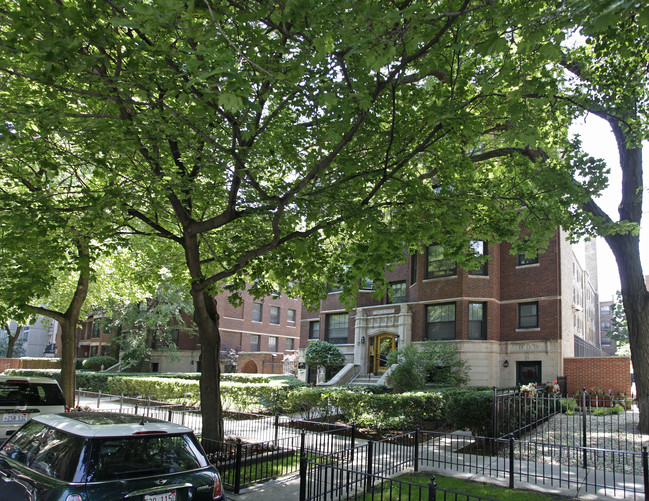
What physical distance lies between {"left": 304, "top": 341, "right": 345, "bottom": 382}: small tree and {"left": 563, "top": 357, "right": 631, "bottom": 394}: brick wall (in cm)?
1195

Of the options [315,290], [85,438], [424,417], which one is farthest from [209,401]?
[424,417]

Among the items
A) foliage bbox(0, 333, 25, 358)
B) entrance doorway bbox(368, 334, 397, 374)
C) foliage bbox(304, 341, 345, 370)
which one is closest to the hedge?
entrance doorway bbox(368, 334, 397, 374)

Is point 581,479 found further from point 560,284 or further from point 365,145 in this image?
point 560,284

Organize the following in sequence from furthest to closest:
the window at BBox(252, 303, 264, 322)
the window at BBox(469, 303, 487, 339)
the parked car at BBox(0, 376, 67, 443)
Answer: the window at BBox(252, 303, 264, 322)
the window at BBox(469, 303, 487, 339)
the parked car at BBox(0, 376, 67, 443)

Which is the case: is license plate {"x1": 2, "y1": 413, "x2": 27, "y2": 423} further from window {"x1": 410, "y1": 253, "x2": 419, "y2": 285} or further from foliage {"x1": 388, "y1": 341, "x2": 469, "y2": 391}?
window {"x1": 410, "y1": 253, "x2": 419, "y2": 285}

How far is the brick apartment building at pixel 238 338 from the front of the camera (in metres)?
40.8

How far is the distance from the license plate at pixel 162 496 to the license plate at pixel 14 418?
223 inches

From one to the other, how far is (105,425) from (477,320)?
22395 millimetres

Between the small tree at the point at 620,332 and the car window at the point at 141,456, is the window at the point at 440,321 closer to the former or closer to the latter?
the car window at the point at 141,456

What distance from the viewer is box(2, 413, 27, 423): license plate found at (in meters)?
9.18

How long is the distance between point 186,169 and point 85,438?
6.64 meters

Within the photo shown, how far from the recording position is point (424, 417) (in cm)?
1574

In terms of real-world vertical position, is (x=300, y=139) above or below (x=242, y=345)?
above

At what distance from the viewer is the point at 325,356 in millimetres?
28750
